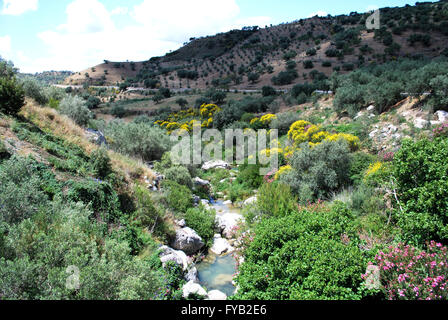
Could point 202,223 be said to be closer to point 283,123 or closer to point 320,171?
point 320,171

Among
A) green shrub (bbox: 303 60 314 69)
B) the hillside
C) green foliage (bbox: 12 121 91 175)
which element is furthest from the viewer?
green shrub (bbox: 303 60 314 69)

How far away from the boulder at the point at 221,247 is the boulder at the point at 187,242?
526 mm

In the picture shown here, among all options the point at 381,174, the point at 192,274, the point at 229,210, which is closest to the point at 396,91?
the point at 381,174

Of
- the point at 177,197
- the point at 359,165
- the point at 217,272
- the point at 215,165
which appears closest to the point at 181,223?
the point at 177,197

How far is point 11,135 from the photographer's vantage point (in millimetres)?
7891

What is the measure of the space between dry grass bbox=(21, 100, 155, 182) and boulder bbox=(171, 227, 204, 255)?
108 inches

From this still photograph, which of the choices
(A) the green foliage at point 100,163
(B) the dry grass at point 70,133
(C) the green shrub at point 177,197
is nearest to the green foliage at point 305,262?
(C) the green shrub at point 177,197

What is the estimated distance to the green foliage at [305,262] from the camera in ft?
14.7

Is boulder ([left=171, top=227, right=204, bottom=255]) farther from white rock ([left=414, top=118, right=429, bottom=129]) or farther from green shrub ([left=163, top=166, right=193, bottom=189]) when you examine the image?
white rock ([left=414, top=118, right=429, bottom=129])

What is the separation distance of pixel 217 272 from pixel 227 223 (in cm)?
269

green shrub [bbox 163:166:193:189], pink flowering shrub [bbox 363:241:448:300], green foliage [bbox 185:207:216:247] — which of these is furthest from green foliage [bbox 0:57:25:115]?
pink flowering shrub [bbox 363:241:448:300]

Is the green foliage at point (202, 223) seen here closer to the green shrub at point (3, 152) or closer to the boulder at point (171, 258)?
the boulder at point (171, 258)

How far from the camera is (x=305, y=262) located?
4.88 meters

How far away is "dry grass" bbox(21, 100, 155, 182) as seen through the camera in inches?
398
